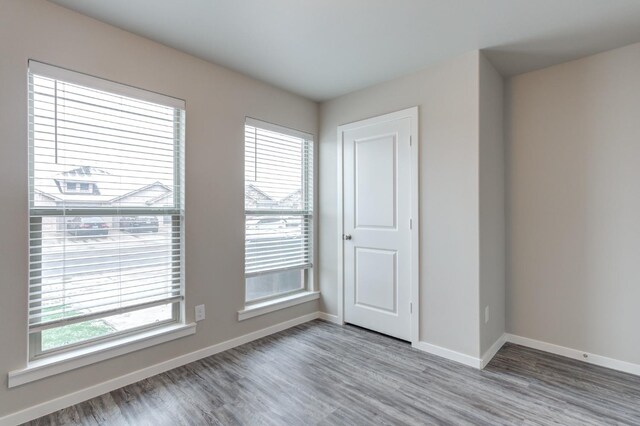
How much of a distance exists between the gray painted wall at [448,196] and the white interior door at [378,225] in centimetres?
18

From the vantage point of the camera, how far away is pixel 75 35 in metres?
2.01

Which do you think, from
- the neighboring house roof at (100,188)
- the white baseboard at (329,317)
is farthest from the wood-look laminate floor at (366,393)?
the neighboring house roof at (100,188)

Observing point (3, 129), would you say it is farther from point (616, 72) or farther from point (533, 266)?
point (616, 72)

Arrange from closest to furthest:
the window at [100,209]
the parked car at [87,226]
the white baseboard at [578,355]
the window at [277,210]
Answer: the window at [100,209]
the parked car at [87,226]
the white baseboard at [578,355]
the window at [277,210]

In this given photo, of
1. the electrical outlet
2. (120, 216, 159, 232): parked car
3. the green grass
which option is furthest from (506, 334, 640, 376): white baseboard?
the green grass

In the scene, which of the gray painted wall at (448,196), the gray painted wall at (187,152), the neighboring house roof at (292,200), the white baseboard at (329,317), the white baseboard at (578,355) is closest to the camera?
the gray painted wall at (187,152)

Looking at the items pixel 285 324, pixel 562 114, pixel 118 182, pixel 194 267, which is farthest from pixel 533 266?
pixel 118 182

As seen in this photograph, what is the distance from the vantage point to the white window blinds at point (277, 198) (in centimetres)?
302

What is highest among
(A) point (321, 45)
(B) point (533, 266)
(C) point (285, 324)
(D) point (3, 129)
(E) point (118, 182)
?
(A) point (321, 45)

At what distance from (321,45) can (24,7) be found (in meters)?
1.80

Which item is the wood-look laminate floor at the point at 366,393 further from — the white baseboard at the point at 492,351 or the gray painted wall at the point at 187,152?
the gray painted wall at the point at 187,152

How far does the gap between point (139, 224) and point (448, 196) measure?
2402mm

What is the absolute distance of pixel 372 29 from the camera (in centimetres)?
218

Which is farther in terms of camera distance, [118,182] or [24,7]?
[118,182]
